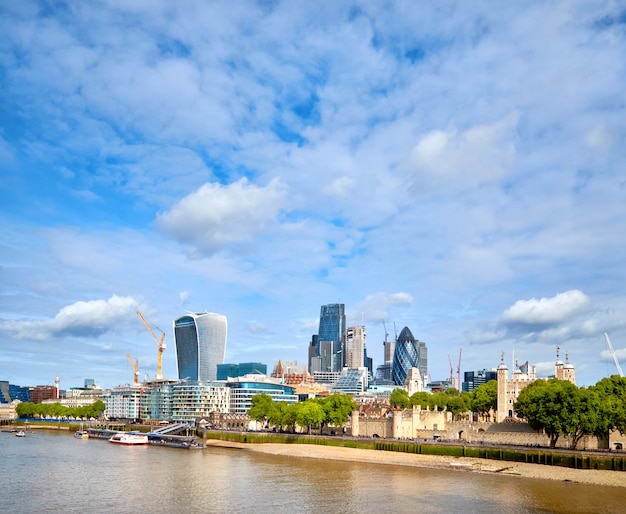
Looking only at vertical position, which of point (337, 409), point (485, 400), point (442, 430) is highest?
point (485, 400)

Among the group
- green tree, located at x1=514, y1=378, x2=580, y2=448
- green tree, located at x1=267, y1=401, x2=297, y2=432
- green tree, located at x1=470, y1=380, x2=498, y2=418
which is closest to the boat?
green tree, located at x1=267, y1=401, x2=297, y2=432

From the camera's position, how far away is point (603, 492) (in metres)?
72.3

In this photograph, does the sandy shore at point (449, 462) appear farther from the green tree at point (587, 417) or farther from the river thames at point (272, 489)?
the green tree at point (587, 417)

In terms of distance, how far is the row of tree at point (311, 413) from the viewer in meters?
139

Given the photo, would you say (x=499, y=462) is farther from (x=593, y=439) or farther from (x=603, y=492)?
(x=603, y=492)

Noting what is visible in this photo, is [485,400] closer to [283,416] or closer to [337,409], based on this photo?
[337,409]

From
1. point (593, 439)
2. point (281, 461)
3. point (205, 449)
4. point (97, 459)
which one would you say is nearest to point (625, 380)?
point (593, 439)

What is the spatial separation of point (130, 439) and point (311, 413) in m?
41.6

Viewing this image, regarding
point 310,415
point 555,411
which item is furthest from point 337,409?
point 555,411

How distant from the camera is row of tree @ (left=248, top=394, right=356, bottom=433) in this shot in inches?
5463

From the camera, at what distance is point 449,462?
97750 millimetres

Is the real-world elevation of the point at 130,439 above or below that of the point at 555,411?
below

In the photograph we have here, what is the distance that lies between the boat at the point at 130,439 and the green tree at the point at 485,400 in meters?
79.7

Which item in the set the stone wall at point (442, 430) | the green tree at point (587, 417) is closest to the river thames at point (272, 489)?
the green tree at point (587, 417)
